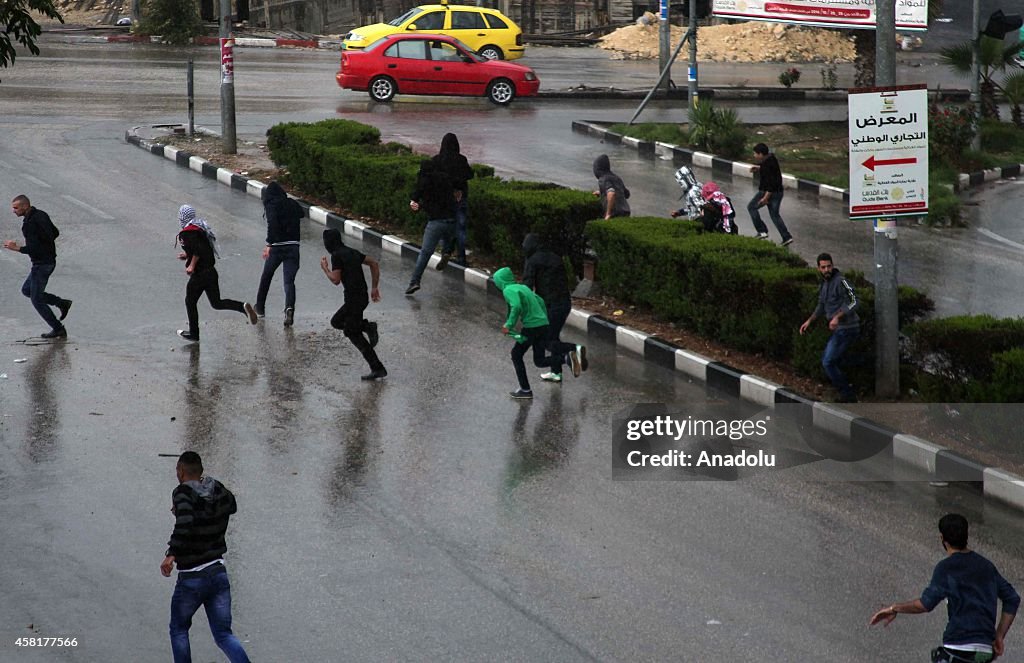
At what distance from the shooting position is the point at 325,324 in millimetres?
15109

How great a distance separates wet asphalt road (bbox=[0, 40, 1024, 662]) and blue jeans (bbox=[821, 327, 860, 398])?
1.21 metres

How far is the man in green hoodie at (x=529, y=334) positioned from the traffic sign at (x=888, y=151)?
2.87 meters

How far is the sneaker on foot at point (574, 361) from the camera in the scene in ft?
41.7

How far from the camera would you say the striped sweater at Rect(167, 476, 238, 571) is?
740 cm

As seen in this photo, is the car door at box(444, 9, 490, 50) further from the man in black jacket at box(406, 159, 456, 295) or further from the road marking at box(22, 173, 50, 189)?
the man in black jacket at box(406, 159, 456, 295)

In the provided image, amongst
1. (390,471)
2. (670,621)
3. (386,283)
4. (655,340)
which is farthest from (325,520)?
(386,283)

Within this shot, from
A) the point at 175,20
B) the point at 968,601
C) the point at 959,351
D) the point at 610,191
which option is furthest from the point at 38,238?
the point at 175,20

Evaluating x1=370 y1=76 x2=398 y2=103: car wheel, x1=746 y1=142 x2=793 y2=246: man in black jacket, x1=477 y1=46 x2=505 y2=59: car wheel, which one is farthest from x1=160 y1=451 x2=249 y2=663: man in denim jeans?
x1=477 y1=46 x2=505 y2=59: car wheel

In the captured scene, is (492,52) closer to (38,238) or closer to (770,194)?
(770,194)

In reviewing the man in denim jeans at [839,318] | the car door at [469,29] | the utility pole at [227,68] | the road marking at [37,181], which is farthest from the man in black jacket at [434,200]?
the car door at [469,29]

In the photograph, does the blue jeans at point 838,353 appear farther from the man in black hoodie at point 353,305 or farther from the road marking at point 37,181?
the road marking at point 37,181

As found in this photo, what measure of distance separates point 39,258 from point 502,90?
1888 cm

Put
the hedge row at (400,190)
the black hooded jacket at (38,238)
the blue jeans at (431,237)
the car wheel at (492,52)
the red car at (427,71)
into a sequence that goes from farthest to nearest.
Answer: the car wheel at (492,52)
the red car at (427,71)
the hedge row at (400,190)
the blue jeans at (431,237)
the black hooded jacket at (38,238)

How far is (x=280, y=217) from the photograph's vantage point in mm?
15039
